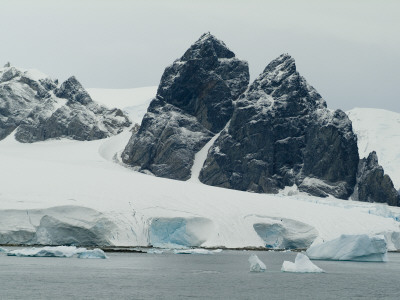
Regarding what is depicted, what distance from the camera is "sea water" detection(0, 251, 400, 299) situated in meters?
44.8

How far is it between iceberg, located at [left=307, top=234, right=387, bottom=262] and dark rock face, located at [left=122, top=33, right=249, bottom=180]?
11091 cm

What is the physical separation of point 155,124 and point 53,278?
139919 mm

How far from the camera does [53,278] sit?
167 ft

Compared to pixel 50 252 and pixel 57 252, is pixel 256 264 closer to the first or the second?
pixel 57 252

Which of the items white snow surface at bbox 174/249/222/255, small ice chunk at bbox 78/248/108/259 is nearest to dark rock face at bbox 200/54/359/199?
white snow surface at bbox 174/249/222/255

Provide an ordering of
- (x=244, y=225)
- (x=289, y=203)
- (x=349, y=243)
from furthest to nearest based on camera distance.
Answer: (x=289, y=203), (x=244, y=225), (x=349, y=243)

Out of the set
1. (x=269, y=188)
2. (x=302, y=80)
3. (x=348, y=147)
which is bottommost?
(x=269, y=188)

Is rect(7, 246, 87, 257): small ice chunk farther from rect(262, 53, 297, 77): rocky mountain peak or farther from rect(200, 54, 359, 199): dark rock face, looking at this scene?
rect(262, 53, 297, 77): rocky mountain peak

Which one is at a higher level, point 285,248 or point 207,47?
point 207,47

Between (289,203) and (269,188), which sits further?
(269,188)

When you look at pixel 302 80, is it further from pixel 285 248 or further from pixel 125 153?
pixel 285 248

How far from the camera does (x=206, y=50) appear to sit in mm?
194500

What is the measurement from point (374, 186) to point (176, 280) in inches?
5048

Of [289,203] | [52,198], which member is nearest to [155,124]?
[289,203]
